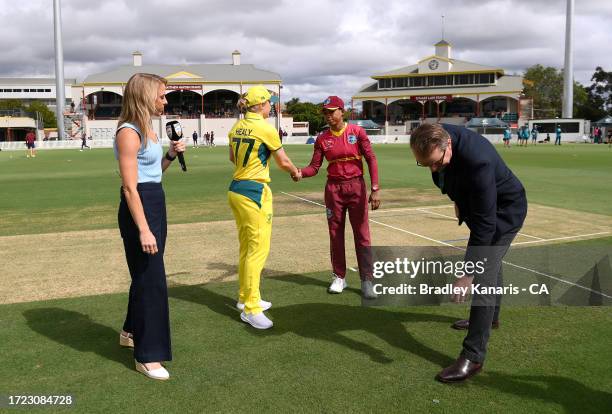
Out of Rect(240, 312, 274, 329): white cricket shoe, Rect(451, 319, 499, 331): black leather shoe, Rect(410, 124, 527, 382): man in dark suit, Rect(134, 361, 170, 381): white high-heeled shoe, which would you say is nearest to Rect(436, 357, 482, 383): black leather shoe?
Rect(410, 124, 527, 382): man in dark suit

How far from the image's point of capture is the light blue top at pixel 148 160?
3.91 m

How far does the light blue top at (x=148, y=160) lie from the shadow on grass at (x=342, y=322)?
1.76m

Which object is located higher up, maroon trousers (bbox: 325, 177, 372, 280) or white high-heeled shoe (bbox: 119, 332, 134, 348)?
maroon trousers (bbox: 325, 177, 372, 280)

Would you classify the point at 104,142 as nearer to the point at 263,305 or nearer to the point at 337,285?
the point at 337,285

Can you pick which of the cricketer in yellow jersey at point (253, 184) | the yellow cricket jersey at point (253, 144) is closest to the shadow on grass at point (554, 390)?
the cricketer in yellow jersey at point (253, 184)

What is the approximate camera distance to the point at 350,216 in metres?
6.13

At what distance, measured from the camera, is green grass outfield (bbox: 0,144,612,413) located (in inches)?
144

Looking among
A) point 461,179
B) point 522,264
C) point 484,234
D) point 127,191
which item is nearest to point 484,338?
point 484,234

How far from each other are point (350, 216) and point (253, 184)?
152 centimetres

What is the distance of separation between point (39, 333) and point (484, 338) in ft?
12.3

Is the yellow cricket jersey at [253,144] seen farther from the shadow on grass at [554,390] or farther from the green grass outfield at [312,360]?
the shadow on grass at [554,390]

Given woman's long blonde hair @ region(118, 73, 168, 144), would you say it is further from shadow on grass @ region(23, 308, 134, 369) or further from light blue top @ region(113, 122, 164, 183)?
shadow on grass @ region(23, 308, 134, 369)

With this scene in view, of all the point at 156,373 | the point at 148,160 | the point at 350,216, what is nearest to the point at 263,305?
the point at 350,216

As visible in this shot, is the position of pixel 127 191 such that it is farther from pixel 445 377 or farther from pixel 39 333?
pixel 445 377
